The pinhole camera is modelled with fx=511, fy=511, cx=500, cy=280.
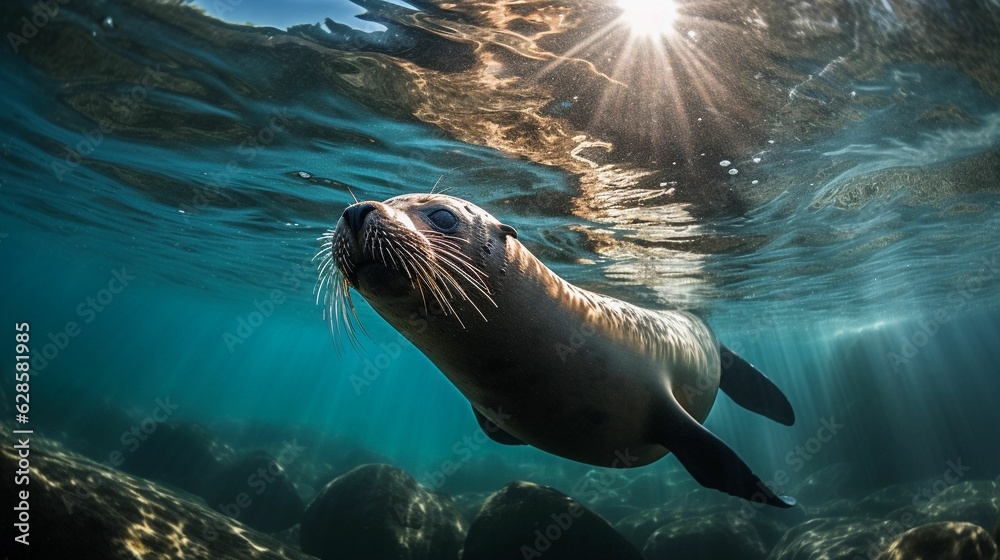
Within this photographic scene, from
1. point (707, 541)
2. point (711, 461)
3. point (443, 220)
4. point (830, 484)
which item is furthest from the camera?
point (830, 484)

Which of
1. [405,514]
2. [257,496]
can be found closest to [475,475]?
[257,496]

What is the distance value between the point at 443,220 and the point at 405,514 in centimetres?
716

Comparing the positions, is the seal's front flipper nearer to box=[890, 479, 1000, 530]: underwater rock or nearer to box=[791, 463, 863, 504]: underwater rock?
box=[890, 479, 1000, 530]: underwater rock

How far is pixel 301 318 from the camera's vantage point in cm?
3666

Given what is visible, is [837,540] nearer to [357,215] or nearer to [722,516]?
[722,516]

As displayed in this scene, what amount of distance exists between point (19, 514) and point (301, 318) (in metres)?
35.0

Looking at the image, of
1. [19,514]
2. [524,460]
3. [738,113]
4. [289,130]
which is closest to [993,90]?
[738,113]

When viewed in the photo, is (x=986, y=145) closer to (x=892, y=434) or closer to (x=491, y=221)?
(x=491, y=221)

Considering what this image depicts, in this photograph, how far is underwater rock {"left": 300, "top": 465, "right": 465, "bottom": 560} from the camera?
799 centimetres

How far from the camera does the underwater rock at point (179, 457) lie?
13617mm

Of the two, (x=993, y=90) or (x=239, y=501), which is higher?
(x=993, y=90)

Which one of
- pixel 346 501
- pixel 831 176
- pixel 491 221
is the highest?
pixel 831 176

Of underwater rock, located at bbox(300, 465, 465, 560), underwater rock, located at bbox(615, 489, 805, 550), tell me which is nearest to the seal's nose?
underwater rock, located at bbox(300, 465, 465, 560)

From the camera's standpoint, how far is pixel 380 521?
8.26 metres
